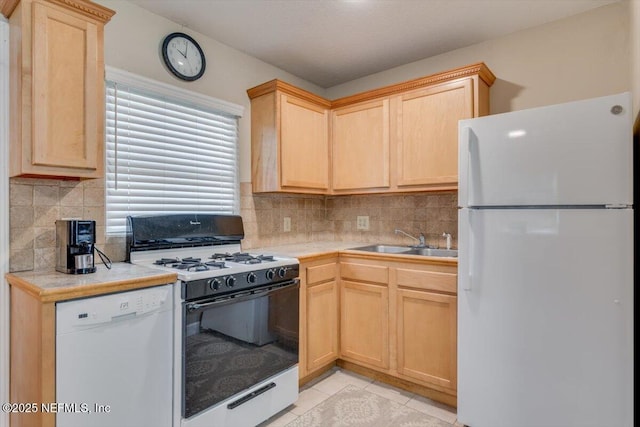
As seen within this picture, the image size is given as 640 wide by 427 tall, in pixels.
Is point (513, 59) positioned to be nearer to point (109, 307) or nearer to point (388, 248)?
point (388, 248)

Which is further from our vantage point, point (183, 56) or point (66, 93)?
point (183, 56)

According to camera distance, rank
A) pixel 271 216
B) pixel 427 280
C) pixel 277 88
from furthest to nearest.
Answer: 1. pixel 271 216
2. pixel 277 88
3. pixel 427 280

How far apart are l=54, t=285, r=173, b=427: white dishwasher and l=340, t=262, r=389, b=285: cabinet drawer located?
1317 millimetres

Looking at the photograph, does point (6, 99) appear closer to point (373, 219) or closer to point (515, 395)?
point (373, 219)

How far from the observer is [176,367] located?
1661mm

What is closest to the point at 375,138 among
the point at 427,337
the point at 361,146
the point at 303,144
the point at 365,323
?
the point at 361,146

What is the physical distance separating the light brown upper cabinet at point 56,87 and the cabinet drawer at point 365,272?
5.48 ft

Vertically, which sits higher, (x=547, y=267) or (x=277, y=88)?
(x=277, y=88)

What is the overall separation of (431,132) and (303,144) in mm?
997

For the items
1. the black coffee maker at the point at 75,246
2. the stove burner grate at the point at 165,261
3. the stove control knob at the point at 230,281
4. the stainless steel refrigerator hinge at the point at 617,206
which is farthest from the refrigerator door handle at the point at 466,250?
the black coffee maker at the point at 75,246

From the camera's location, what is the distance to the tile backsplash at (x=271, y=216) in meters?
1.74

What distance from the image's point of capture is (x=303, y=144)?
9.47 feet

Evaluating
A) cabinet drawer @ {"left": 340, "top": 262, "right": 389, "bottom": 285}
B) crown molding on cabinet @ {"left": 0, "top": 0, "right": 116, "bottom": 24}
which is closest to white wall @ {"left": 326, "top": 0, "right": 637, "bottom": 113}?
cabinet drawer @ {"left": 340, "top": 262, "right": 389, "bottom": 285}

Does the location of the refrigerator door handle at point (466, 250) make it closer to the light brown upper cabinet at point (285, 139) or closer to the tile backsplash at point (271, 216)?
the tile backsplash at point (271, 216)
